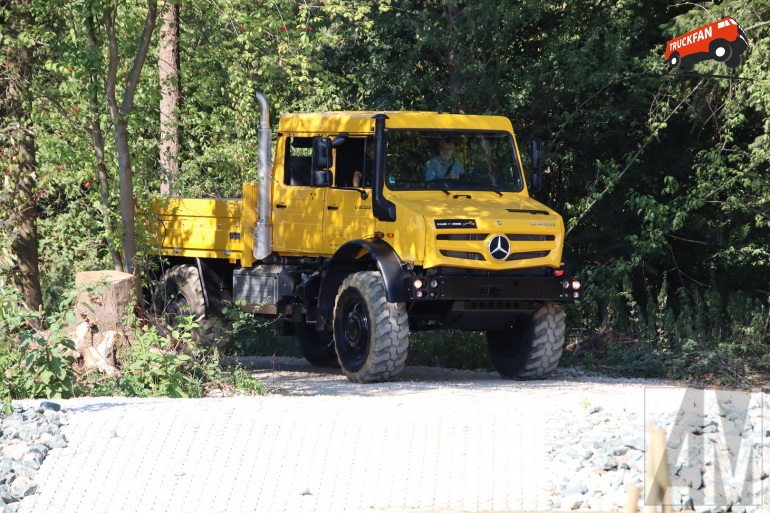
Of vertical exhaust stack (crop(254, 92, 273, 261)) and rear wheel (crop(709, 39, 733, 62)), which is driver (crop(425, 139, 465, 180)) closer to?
vertical exhaust stack (crop(254, 92, 273, 261))

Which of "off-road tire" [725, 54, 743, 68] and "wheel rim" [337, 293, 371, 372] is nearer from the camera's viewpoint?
"wheel rim" [337, 293, 371, 372]

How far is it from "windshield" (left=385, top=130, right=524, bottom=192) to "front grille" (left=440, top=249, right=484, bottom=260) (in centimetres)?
94

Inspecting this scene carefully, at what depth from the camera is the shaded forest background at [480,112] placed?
45.9 ft

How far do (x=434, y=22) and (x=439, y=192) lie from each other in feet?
21.3

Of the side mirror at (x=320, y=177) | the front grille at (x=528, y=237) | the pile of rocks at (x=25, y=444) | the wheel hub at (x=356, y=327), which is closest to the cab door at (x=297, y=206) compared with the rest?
the side mirror at (x=320, y=177)

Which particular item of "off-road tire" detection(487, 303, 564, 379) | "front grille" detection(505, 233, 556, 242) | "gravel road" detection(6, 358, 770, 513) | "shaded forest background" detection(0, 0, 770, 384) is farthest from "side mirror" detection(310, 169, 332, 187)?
"gravel road" detection(6, 358, 770, 513)

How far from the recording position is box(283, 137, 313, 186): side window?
13.8 metres

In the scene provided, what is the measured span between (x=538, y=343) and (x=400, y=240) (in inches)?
75.6

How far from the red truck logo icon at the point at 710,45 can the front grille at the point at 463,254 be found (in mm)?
5927

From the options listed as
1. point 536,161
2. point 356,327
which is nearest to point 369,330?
point 356,327

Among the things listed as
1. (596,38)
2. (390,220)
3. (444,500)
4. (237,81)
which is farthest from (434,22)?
(444,500)

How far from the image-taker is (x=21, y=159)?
600 inches

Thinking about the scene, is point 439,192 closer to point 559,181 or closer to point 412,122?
point 412,122

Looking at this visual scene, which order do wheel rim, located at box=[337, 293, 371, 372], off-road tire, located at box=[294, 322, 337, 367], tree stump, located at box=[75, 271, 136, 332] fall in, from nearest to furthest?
tree stump, located at box=[75, 271, 136, 332], wheel rim, located at box=[337, 293, 371, 372], off-road tire, located at box=[294, 322, 337, 367]
